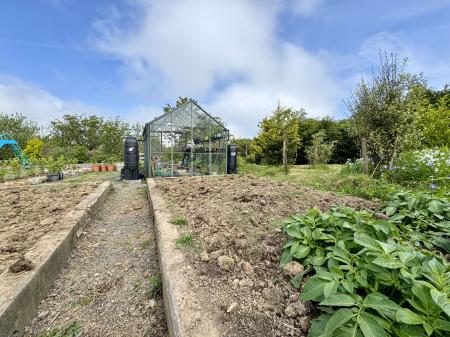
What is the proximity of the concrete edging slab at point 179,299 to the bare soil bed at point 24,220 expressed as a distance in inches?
37.3

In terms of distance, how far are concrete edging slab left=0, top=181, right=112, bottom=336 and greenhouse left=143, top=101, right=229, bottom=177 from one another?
621 cm

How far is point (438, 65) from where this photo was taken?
7137 mm

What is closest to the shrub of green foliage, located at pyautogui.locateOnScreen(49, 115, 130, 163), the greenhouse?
the greenhouse

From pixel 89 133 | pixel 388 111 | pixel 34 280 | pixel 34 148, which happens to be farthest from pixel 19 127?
pixel 388 111

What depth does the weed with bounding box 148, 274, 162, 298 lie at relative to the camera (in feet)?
5.40

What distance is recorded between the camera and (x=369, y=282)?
104 cm

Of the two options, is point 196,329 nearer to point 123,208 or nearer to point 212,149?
point 123,208

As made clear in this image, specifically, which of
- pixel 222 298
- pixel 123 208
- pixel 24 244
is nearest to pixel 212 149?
pixel 123 208

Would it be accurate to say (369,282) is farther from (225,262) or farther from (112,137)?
(112,137)

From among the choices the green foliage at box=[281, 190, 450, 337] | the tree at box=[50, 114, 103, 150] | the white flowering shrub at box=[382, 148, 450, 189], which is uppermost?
the tree at box=[50, 114, 103, 150]

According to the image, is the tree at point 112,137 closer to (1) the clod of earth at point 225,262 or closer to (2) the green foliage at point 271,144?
(2) the green foliage at point 271,144

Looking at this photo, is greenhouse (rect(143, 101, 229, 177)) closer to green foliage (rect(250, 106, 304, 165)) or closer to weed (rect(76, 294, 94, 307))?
weed (rect(76, 294, 94, 307))

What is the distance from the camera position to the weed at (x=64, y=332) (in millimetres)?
1321

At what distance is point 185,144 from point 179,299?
8376 mm
